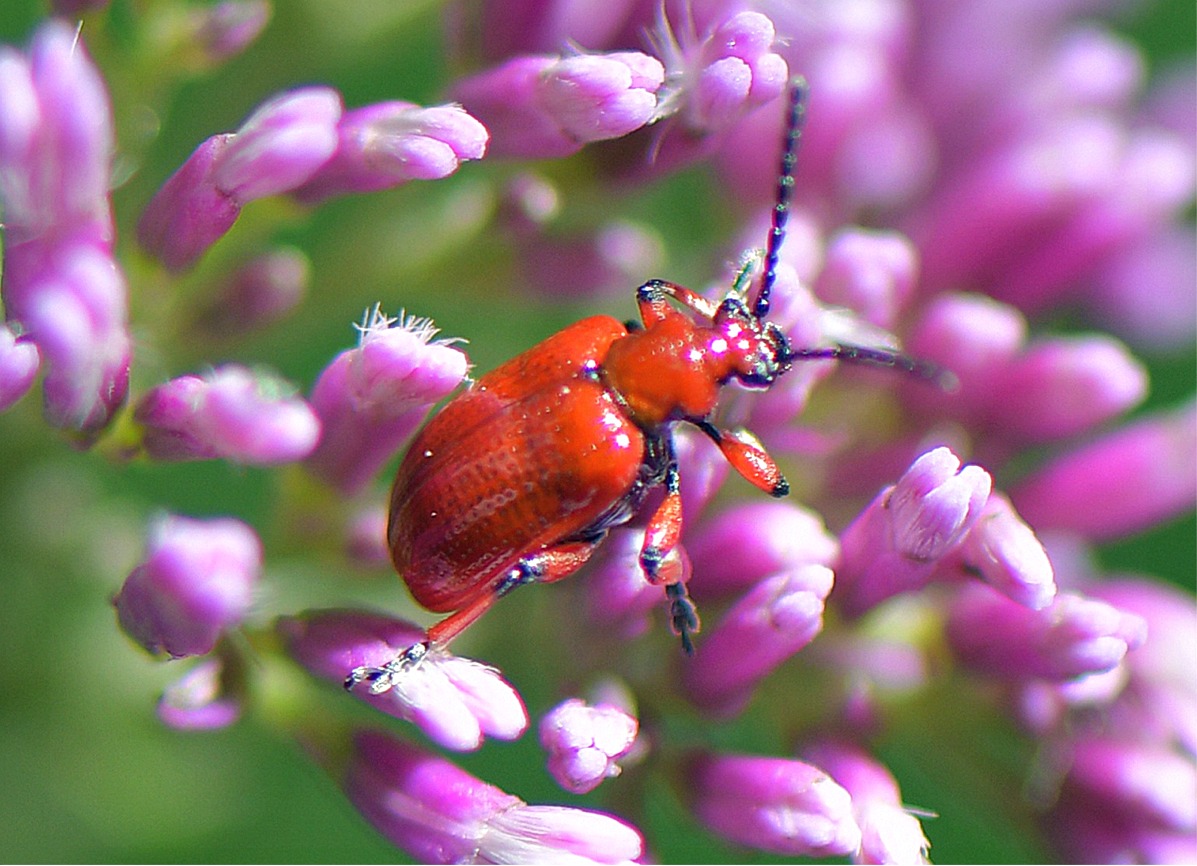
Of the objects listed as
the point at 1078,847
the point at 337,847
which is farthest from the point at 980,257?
the point at 337,847

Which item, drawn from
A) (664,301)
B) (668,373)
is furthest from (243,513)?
(668,373)

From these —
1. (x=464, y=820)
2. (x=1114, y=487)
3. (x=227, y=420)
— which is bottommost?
(x=464, y=820)

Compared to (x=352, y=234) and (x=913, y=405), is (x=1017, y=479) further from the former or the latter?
(x=352, y=234)

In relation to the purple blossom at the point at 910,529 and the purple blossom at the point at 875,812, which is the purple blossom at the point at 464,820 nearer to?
the purple blossom at the point at 875,812

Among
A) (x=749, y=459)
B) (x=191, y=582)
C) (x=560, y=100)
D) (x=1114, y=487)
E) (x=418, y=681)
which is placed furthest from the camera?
(x=1114, y=487)

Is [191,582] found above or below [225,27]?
below

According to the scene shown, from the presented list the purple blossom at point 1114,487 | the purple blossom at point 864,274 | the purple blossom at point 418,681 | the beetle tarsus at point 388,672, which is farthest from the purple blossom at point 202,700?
the purple blossom at point 1114,487

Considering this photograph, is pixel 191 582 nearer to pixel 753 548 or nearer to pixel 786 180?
pixel 753 548
